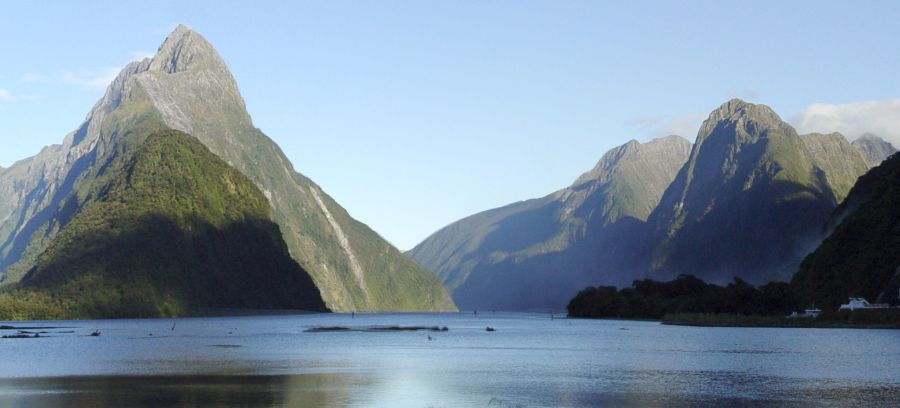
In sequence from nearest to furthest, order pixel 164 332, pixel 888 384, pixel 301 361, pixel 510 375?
pixel 888 384, pixel 510 375, pixel 301 361, pixel 164 332

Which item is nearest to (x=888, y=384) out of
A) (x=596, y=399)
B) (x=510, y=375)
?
(x=596, y=399)

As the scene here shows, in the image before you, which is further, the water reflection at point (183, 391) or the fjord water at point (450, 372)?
the fjord water at point (450, 372)

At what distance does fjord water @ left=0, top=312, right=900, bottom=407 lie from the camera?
A: 243ft

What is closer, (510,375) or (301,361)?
(510,375)

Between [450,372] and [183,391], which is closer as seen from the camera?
[183,391]

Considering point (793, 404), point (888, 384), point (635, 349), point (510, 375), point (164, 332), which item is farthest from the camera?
point (164, 332)

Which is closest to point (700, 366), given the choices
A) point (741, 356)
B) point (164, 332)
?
point (741, 356)

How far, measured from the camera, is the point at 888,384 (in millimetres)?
83438

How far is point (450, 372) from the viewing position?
100062 millimetres

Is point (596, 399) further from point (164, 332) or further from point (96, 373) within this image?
point (164, 332)

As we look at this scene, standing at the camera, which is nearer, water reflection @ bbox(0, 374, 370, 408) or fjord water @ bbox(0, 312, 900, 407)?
water reflection @ bbox(0, 374, 370, 408)

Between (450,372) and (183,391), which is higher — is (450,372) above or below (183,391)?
above

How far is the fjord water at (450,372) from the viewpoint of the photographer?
7394 cm

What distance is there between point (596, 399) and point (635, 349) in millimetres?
68028
